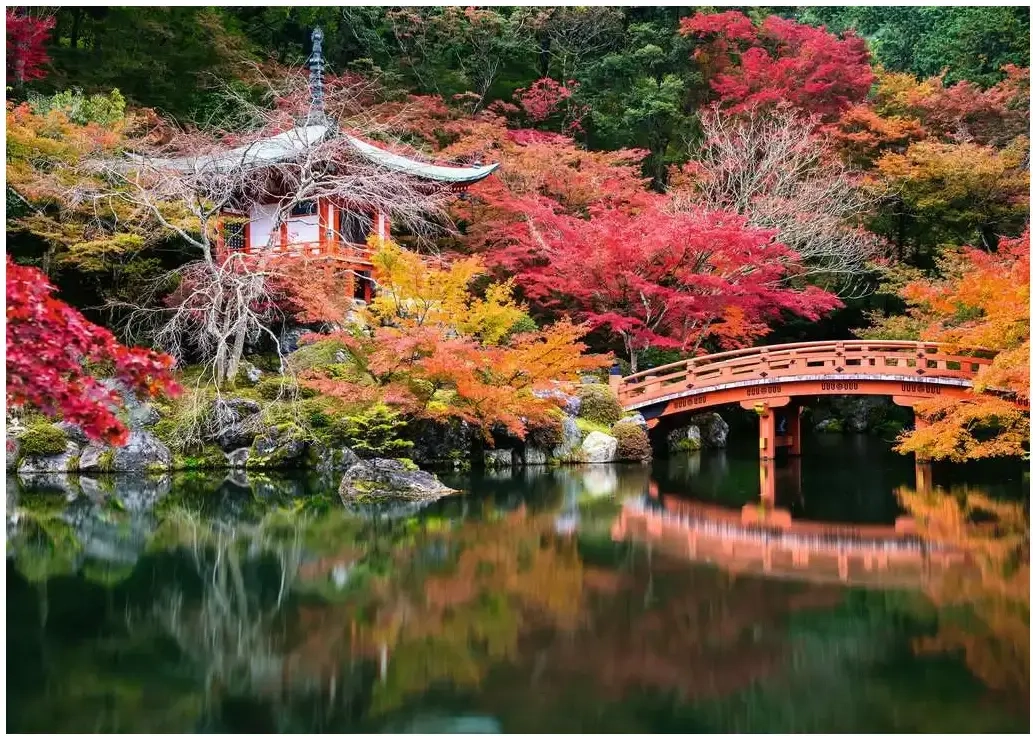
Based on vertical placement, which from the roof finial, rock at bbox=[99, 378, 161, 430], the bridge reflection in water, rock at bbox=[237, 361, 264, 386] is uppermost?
the roof finial

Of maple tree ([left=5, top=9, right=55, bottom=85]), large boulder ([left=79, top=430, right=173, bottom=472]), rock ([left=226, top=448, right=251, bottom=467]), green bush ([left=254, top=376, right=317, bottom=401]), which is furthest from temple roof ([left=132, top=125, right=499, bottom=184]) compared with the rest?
rock ([left=226, top=448, right=251, bottom=467])

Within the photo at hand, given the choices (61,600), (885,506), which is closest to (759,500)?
(885,506)

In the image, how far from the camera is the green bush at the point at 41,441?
1487cm

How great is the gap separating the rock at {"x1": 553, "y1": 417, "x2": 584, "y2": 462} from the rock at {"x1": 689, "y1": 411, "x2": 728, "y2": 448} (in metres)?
4.50

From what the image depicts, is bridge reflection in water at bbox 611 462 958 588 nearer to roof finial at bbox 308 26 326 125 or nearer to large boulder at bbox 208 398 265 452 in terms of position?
large boulder at bbox 208 398 265 452

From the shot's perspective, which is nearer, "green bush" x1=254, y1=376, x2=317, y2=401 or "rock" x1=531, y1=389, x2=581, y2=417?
"green bush" x1=254, y1=376, x2=317, y2=401

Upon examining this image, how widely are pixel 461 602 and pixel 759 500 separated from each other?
6.36m

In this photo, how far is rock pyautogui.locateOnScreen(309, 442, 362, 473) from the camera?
1527 cm

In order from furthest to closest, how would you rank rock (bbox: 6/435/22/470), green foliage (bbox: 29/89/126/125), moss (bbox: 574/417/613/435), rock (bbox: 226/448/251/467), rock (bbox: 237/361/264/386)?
green foliage (bbox: 29/89/126/125) → moss (bbox: 574/417/613/435) → rock (bbox: 237/361/264/386) → rock (bbox: 226/448/251/467) → rock (bbox: 6/435/22/470)

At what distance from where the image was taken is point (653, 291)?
18.0 metres

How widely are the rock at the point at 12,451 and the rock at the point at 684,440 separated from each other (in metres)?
11.4

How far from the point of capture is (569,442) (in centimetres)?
1677

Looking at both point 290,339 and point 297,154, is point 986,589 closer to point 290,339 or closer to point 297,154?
point 290,339

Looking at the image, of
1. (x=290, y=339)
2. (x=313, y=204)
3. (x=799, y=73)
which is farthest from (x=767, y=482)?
(x=799, y=73)
